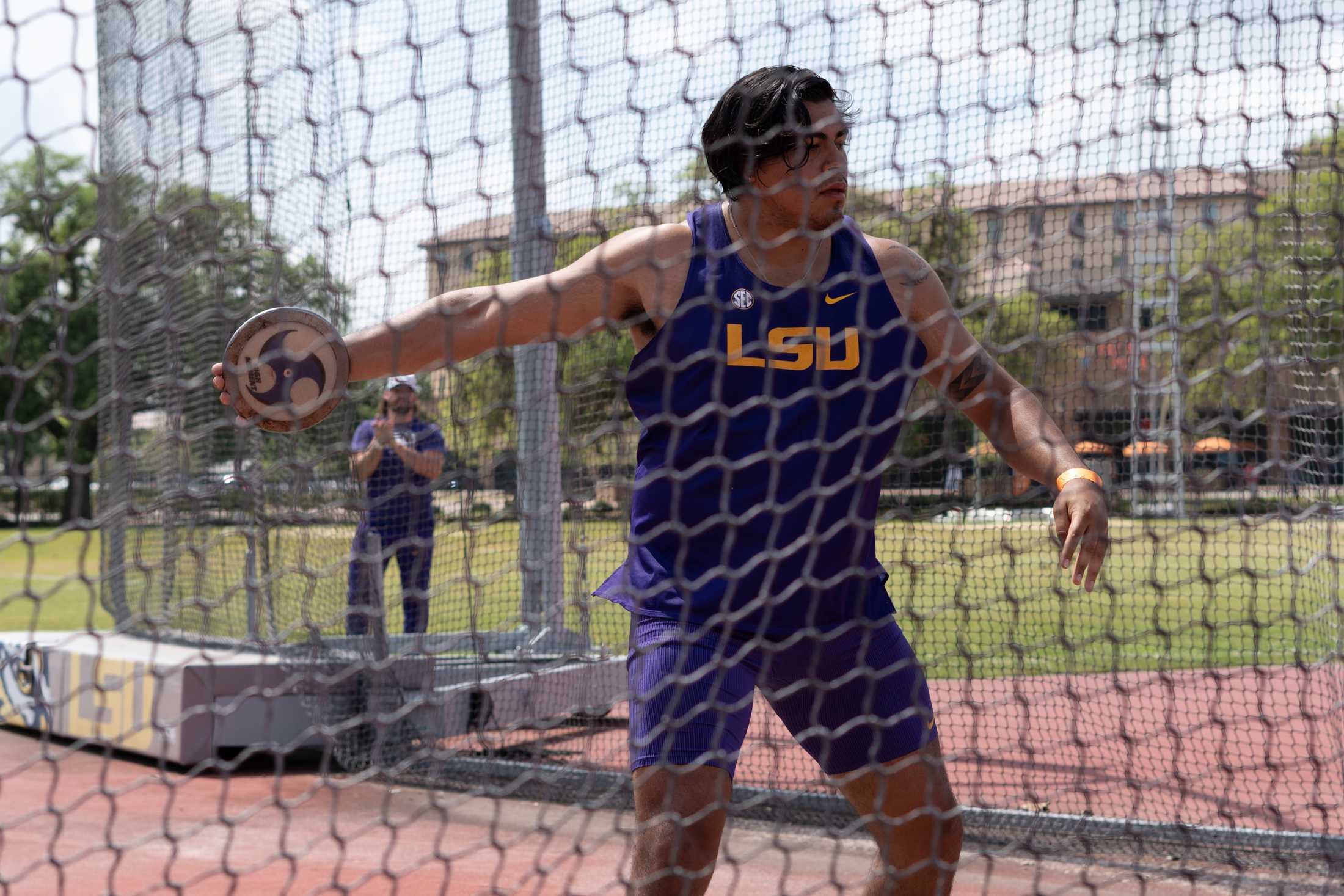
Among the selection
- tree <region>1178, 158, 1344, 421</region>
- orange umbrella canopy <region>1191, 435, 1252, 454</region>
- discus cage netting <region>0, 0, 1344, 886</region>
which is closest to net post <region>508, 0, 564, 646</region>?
discus cage netting <region>0, 0, 1344, 886</region>

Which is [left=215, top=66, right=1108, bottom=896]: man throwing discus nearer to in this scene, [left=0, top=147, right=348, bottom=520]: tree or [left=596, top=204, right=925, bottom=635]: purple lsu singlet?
[left=596, top=204, right=925, bottom=635]: purple lsu singlet

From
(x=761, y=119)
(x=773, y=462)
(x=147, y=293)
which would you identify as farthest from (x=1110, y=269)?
(x=147, y=293)

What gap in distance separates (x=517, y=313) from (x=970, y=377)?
1.00 meters

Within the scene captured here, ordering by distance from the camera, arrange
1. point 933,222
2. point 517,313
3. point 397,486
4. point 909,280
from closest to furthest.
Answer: point 517,313 → point 909,280 → point 933,222 → point 397,486

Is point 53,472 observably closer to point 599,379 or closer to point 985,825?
point 599,379

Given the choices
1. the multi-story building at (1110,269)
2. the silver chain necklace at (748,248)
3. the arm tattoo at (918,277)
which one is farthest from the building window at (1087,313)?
the silver chain necklace at (748,248)

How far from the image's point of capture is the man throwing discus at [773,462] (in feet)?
7.92

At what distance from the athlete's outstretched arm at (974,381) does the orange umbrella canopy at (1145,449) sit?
69 cm

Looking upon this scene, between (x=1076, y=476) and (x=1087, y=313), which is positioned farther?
(x=1087, y=313)

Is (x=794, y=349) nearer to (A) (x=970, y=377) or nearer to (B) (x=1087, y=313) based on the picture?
(A) (x=970, y=377)

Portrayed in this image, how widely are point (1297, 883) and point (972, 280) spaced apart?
86.4 inches

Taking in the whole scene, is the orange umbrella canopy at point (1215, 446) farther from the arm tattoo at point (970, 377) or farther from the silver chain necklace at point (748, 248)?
the silver chain necklace at point (748, 248)

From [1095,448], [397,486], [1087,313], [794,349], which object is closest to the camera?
[794,349]

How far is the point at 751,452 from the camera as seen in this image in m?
2.47
